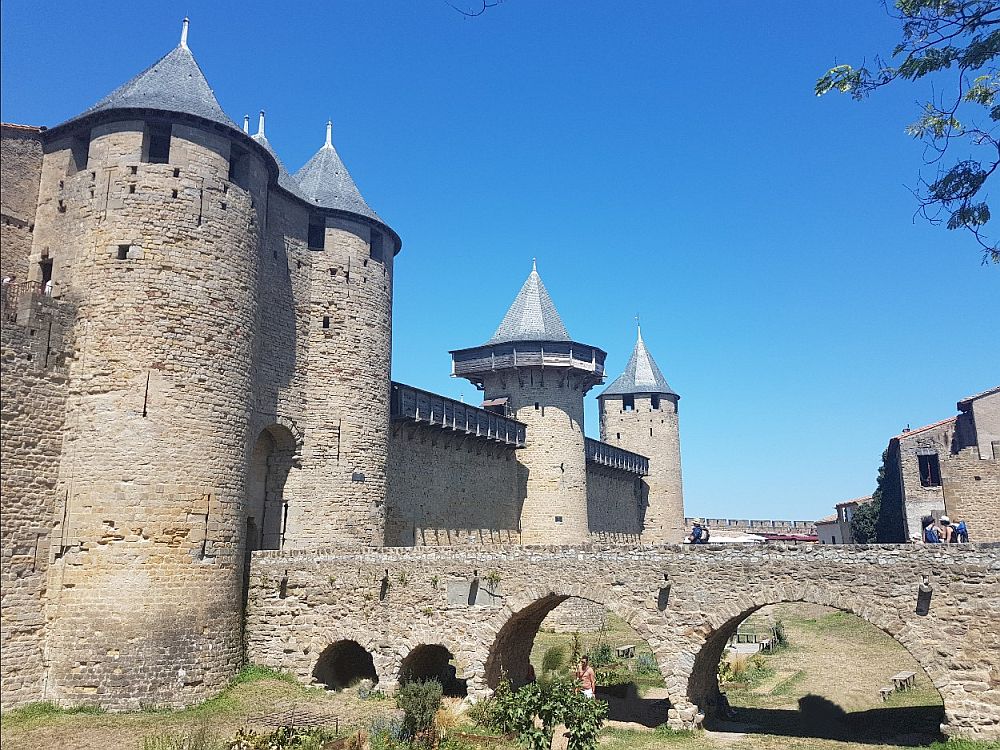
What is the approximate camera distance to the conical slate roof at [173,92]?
17531 millimetres

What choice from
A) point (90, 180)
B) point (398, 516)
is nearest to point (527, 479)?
point (398, 516)

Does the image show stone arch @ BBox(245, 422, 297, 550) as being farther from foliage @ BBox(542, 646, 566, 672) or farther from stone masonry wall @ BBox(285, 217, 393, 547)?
foliage @ BBox(542, 646, 566, 672)

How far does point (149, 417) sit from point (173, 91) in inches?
311

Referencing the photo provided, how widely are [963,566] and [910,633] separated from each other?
4.91ft

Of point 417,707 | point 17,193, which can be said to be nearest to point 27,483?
point 17,193

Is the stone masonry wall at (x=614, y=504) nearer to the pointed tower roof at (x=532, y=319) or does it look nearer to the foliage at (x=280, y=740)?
the pointed tower roof at (x=532, y=319)

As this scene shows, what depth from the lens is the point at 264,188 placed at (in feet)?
64.6

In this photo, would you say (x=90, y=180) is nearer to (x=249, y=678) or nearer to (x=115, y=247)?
(x=115, y=247)

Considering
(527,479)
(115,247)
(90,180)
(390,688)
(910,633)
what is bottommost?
(390,688)

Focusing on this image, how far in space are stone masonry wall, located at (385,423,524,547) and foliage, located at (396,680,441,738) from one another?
9325 mm

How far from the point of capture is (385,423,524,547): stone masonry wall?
968 inches

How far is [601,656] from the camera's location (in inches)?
911

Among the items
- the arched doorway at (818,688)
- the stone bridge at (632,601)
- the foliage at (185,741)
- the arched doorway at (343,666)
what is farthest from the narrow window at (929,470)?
the foliage at (185,741)

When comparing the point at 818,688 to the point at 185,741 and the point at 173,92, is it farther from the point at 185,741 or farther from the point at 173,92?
the point at 173,92
